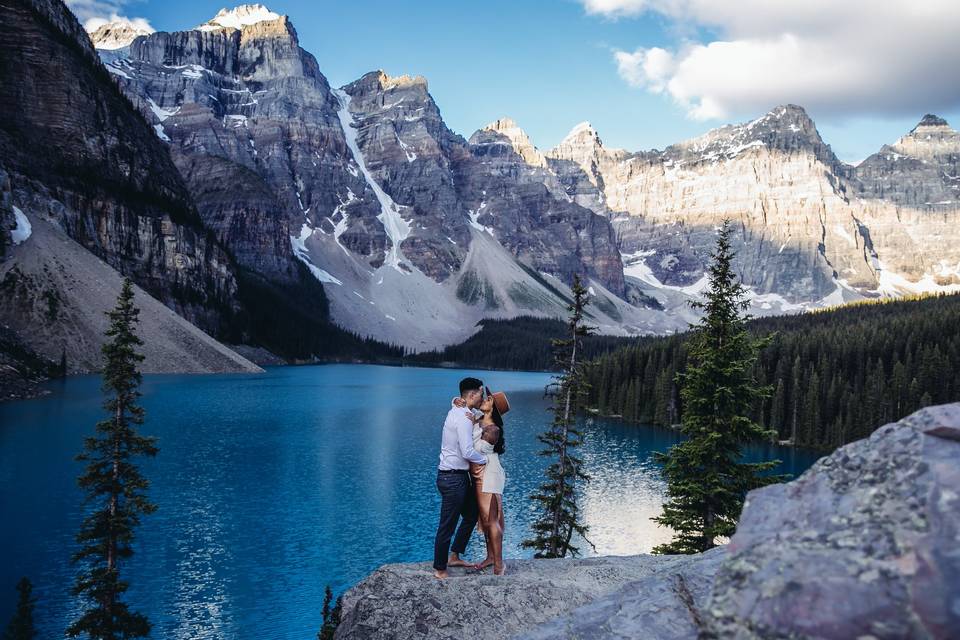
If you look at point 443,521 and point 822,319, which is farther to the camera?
point 822,319

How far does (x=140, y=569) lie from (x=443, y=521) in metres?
24.5

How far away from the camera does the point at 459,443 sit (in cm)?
1056

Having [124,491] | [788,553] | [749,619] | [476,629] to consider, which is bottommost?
[124,491]

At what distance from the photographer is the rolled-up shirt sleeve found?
10406 millimetres

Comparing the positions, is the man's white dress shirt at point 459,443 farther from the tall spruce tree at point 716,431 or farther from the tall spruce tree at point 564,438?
the tall spruce tree at point 564,438

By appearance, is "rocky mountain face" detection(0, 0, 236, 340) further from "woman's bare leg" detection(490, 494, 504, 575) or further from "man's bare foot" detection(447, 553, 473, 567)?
"woman's bare leg" detection(490, 494, 504, 575)

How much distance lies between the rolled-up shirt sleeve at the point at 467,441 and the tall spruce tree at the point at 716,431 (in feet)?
43.1

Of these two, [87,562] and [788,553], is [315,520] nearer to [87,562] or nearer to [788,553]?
[87,562]

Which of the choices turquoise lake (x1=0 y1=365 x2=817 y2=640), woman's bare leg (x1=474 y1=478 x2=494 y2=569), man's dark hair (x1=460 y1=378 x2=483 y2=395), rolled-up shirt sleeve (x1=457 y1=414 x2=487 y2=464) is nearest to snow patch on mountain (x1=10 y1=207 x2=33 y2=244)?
turquoise lake (x1=0 y1=365 x2=817 y2=640)

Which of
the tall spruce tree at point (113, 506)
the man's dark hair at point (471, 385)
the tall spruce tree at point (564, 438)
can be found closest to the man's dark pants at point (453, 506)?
the man's dark hair at point (471, 385)

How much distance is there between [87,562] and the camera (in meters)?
28.3

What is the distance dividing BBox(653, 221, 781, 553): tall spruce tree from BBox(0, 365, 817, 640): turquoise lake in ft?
50.2

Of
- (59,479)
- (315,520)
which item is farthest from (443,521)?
(59,479)

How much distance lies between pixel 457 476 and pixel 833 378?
86934 mm
